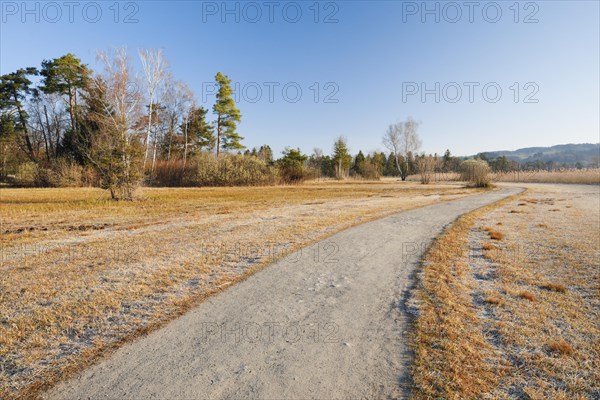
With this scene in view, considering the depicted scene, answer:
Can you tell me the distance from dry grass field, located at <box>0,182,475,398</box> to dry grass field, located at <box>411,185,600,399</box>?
10.4 feet

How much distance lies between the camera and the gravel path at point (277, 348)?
2.53m

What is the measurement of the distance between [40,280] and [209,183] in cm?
3129

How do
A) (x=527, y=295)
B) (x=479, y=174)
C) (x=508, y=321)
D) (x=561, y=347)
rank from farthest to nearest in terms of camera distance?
1. (x=479, y=174)
2. (x=527, y=295)
3. (x=508, y=321)
4. (x=561, y=347)

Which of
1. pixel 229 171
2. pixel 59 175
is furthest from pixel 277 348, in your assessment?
pixel 59 175

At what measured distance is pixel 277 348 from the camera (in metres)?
3.13

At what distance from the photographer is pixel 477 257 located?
6.61m

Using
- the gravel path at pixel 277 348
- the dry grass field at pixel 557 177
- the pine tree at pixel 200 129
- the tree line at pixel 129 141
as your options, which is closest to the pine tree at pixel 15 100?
the tree line at pixel 129 141

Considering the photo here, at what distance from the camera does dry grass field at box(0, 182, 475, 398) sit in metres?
3.14

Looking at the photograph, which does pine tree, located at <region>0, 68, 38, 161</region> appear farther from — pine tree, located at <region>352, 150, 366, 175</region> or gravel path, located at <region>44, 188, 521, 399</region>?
pine tree, located at <region>352, 150, 366, 175</region>

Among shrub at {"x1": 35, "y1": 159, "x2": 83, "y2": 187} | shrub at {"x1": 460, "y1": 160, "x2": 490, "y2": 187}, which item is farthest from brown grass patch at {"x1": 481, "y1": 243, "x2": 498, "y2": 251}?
shrub at {"x1": 35, "y1": 159, "x2": 83, "y2": 187}

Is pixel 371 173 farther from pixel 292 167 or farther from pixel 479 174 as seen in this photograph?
pixel 479 174

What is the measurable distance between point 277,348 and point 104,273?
411 cm

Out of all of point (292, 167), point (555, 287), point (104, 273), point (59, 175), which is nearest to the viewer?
point (555, 287)

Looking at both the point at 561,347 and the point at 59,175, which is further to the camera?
the point at 59,175
